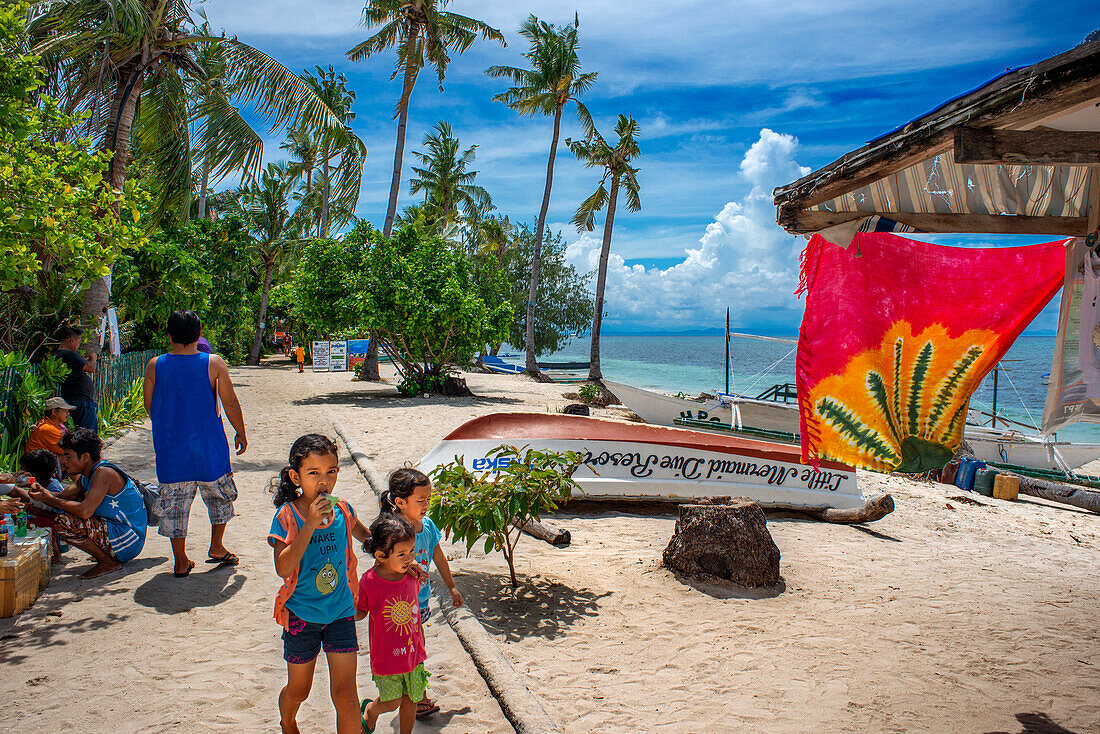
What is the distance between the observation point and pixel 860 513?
301 inches

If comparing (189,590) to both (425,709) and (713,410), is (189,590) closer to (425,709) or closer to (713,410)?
(425,709)

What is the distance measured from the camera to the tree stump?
530 centimetres

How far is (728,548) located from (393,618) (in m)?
3.38

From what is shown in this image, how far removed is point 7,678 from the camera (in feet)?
10.7

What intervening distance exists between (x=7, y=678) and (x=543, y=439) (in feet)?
16.0

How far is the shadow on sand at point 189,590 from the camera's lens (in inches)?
168

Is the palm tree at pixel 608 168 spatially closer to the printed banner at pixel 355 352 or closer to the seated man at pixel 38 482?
the printed banner at pixel 355 352

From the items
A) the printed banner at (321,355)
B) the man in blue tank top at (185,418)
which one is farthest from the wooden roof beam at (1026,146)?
the printed banner at (321,355)

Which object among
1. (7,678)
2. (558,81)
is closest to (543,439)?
(7,678)

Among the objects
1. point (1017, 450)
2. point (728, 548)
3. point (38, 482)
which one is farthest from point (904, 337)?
point (1017, 450)

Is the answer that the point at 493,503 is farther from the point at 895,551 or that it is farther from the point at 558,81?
the point at 558,81

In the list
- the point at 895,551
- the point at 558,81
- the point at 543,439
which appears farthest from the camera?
the point at 558,81

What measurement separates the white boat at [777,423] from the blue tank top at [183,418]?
15.4 metres

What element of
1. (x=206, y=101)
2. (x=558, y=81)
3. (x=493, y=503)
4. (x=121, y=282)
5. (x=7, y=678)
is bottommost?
(x=7, y=678)
